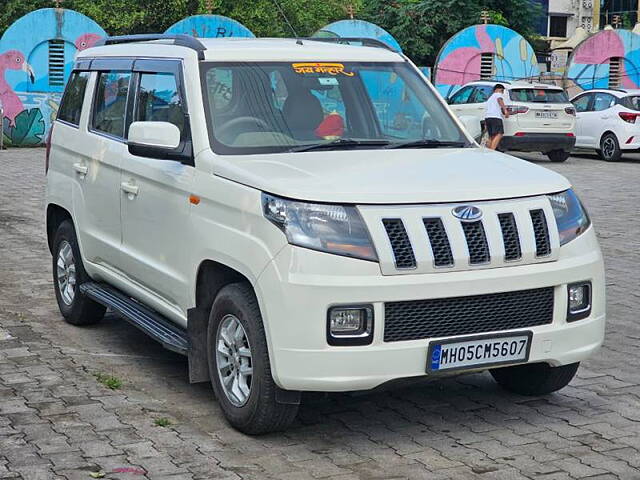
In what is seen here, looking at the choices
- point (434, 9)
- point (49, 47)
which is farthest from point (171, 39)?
point (434, 9)

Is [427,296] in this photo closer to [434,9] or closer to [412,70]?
[412,70]

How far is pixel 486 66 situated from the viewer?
31.3m

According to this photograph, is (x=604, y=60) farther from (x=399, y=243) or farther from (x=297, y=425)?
(x=399, y=243)

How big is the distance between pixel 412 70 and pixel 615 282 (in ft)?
12.3

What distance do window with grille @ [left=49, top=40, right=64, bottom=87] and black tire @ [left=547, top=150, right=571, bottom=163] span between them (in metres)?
11.6

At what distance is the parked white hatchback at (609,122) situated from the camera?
24156 millimetres

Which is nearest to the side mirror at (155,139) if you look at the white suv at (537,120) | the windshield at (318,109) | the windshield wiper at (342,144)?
the windshield at (318,109)

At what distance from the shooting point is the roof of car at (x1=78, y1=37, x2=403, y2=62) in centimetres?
649

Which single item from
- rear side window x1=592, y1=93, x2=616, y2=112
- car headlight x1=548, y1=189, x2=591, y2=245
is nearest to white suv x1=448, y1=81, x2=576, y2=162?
rear side window x1=592, y1=93, x2=616, y2=112

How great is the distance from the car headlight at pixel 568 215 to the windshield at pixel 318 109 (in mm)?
971

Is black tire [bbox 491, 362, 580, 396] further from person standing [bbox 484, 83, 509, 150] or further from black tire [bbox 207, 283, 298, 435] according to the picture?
person standing [bbox 484, 83, 509, 150]

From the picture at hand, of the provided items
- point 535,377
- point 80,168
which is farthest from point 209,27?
point 535,377

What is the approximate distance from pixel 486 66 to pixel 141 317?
84.3 ft

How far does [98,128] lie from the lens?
7621 millimetres
